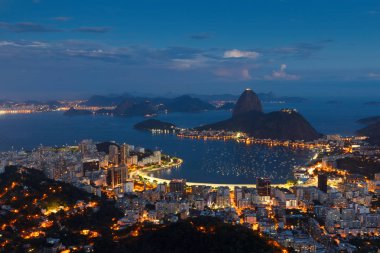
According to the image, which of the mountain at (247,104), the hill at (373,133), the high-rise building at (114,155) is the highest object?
the mountain at (247,104)

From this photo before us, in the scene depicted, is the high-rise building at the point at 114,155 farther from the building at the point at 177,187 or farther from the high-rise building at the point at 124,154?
the building at the point at 177,187

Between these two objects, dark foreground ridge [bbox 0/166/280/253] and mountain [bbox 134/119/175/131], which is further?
mountain [bbox 134/119/175/131]

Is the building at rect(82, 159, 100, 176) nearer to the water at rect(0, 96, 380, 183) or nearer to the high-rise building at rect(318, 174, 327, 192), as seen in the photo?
the water at rect(0, 96, 380, 183)

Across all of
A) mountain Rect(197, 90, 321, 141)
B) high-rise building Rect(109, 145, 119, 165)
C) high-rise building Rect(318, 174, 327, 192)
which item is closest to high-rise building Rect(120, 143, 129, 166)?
high-rise building Rect(109, 145, 119, 165)

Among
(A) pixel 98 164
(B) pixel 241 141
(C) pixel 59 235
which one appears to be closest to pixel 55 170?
(A) pixel 98 164

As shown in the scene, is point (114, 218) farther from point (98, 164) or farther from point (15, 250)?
Result: point (98, 164)

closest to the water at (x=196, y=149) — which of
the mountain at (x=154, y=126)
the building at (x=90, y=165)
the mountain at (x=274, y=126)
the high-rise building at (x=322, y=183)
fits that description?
the mountain at (x=154, y=126)

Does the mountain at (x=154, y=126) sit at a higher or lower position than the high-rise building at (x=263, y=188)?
higher

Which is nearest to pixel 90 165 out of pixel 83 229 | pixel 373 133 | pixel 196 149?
pixel 196 149
